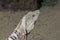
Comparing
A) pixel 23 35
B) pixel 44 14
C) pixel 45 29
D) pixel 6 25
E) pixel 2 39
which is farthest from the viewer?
pixel 44 14

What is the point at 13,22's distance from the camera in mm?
2818

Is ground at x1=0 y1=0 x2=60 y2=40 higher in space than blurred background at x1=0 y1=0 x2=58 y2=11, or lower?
lower

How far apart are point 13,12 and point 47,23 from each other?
0.73m

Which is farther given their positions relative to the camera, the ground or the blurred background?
the blurred background

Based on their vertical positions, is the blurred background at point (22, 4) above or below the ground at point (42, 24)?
above

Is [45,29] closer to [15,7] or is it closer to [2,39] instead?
[2,39]

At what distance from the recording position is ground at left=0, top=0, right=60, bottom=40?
2.48 meters

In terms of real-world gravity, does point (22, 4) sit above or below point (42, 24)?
above

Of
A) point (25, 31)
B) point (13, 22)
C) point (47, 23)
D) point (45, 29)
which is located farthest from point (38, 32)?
point (25, 31)

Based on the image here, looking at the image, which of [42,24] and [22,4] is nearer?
[42,24]

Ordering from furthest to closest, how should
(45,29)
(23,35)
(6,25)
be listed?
(6,25), (45,29), (23,35)

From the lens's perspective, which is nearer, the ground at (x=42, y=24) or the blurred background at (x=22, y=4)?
the ground at (x=42, y=24)

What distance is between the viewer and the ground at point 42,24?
248 cm

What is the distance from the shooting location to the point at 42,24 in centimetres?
275
